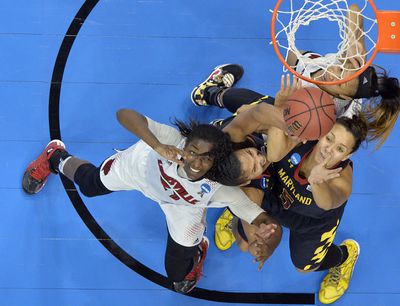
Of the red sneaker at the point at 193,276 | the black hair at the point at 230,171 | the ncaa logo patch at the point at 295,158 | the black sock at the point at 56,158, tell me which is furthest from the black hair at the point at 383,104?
the black sock at the point at 56,158

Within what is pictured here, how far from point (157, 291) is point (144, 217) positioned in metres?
0.52

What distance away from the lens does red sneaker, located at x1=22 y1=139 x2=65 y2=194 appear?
11.6ft

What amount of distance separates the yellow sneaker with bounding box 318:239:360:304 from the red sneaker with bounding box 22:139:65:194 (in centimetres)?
206

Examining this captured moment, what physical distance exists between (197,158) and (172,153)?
13 cm

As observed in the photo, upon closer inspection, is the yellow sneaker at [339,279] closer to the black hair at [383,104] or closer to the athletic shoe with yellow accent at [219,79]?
the black hair at [383,104]

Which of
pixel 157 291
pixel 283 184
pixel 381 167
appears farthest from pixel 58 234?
pixel 381 167

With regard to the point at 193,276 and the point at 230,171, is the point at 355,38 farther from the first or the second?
the point at 193,276

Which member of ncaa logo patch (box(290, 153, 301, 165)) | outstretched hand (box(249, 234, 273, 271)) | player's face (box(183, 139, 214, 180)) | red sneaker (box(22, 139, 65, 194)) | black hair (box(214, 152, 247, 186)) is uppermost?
player's face (box(183, 139, 214, 180))

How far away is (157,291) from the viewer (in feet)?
11.6

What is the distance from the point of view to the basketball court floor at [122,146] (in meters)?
3.54

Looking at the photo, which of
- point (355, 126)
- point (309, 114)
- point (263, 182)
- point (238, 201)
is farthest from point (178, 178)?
point (355, 126)

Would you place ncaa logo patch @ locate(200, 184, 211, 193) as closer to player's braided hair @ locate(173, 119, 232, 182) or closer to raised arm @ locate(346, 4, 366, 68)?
player's braided hair @ locate(173, 119, 232, 182)

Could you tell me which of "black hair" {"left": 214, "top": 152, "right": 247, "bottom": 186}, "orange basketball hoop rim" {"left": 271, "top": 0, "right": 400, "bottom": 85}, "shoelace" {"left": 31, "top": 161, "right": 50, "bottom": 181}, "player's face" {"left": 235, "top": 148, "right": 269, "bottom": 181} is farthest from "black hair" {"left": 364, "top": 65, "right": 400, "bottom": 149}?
"shoelace" {"left": 31, "top": 161, "right": 50, "bottom": 181}

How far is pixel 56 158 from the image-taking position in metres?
3.49
